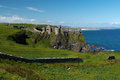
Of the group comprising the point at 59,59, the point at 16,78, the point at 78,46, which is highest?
the point at 16,78

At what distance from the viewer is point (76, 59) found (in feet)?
142

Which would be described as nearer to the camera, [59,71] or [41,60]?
[59,71]

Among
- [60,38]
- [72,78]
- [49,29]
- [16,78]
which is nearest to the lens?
[16,78]

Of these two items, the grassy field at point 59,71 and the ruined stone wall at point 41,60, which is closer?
the grassy field at point 59,71

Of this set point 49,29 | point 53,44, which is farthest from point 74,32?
point 53,44

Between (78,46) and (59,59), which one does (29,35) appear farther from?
(59,59)

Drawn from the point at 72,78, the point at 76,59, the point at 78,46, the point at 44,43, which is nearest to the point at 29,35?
the point at 44,43

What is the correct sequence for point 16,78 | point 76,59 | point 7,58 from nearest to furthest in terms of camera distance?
point 16,78, point 7,58, point 76,59

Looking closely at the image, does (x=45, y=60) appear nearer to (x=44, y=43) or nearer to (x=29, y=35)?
(x=44, y=43)

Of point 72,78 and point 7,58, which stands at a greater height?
point 7,58

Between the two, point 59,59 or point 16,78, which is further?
point 59,59

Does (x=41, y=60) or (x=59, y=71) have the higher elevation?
(x=41, y=60)

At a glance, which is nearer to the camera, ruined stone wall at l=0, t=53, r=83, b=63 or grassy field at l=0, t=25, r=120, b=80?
grassy field at l=0, t=25, r=120, b=80

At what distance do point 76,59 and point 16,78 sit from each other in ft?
92.0
